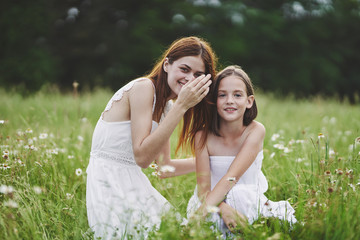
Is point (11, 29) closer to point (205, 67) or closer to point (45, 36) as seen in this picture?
point (45, 36)

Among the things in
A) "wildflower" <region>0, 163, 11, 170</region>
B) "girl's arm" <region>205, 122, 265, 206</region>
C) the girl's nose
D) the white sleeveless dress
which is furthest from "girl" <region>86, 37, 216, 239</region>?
"wildflower" <region>0, 163, 11, 170</region>

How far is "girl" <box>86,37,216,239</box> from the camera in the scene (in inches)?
80.2

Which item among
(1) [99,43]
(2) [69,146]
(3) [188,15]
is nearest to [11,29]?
(1) [99,43]

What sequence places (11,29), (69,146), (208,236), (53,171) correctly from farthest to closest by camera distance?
(11,29) < (69,146) < (53,171) < (208,236)

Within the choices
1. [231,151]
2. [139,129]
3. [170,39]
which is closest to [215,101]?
[231,151]

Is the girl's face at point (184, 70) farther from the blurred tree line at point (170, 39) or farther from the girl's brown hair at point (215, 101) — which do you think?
the blurred tree line at point (170, 39)

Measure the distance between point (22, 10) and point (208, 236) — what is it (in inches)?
596

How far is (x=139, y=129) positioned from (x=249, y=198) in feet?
2.76

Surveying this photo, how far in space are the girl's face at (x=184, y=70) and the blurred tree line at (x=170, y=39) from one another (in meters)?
12.1

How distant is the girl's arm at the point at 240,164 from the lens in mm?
2117

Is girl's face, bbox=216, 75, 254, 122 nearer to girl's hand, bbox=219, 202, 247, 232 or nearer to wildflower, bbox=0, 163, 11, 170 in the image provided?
girl's hand, bbox=219, 202, 247, 232

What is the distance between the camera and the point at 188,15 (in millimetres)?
16953

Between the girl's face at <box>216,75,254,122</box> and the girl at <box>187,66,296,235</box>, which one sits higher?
the girl's face at <box>216,75,254,122</box>

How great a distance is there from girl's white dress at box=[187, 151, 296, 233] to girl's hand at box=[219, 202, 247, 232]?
1.5 inches
